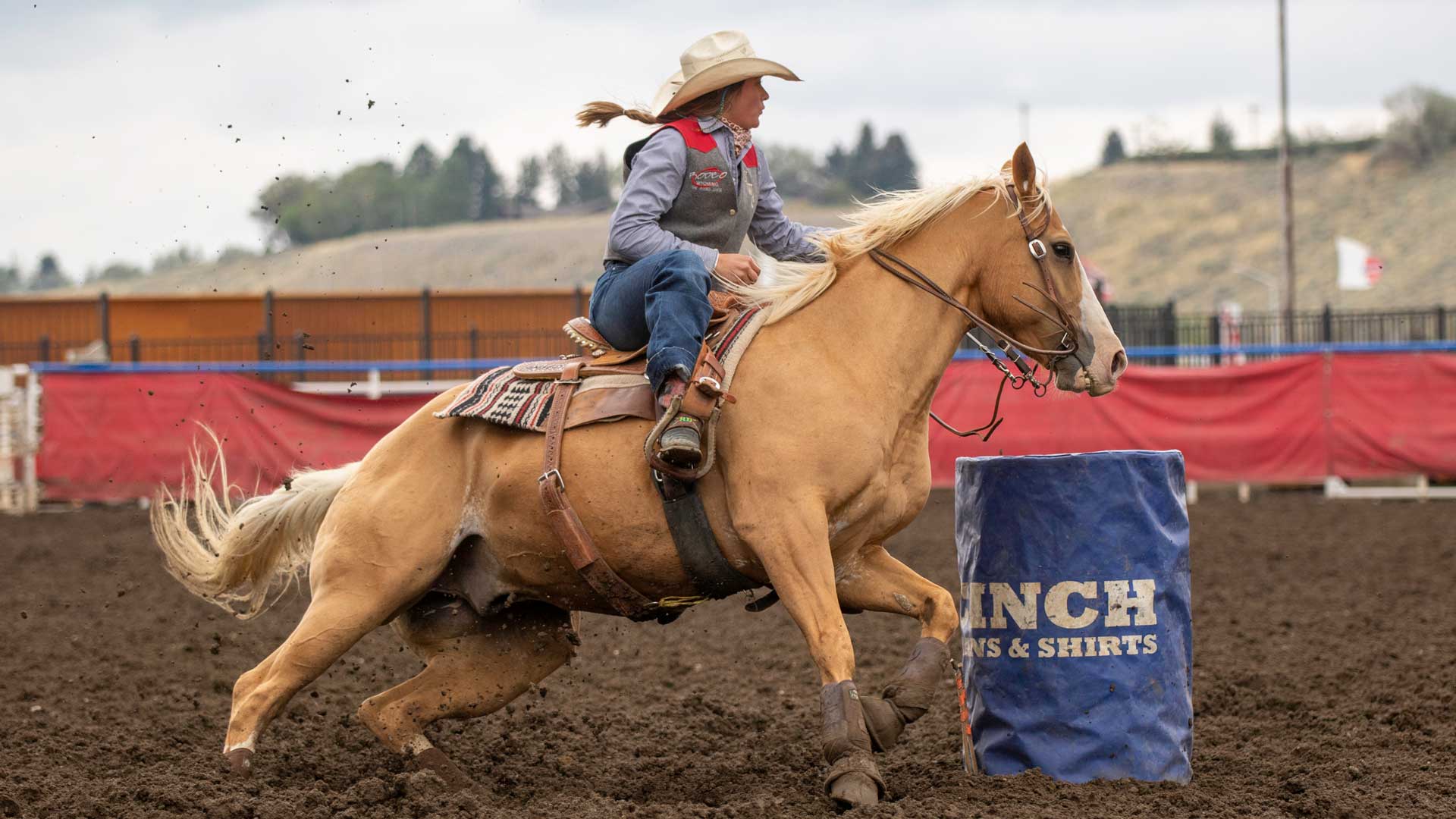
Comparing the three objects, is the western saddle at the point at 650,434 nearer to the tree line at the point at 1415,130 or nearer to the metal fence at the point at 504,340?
the metal fence at the point at 504,340

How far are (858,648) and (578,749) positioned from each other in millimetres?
2575

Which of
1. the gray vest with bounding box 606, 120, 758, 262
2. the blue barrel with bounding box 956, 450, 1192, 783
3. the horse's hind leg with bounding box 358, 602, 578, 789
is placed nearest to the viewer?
the blue barrel with bounding box 956, 450, 1192, 783

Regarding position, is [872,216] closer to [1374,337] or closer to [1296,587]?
[1296,587]

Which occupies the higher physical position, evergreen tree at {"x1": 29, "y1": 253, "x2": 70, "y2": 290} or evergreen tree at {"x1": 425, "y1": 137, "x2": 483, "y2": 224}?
evergreen tree at {"x1": 425, "y1": 137, "x2": 483, "y2": 224}

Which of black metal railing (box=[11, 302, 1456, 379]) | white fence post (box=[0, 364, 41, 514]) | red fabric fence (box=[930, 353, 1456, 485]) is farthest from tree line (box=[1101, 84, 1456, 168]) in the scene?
white fence post (box=[0, 364, 41, 514])

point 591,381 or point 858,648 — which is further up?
point 591,381

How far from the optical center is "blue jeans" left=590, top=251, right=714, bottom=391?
168 inches

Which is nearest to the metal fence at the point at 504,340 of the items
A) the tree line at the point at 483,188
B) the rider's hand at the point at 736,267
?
the rider's hand at the point at 736,267

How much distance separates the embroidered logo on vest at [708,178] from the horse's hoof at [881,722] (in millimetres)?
1689

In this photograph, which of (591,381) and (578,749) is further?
(578,749)

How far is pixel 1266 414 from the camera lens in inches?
581

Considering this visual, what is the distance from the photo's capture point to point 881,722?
418cm

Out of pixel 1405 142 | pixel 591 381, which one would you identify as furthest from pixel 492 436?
pixel 1405 142

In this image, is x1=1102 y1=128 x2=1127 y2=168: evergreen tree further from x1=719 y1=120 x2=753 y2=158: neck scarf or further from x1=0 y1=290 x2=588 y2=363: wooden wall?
x1=719 y1=120 x2=753 y2=158: neck scarf
